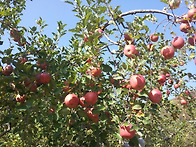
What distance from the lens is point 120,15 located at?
2.94 m

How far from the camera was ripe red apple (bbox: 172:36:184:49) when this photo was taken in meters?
2.23

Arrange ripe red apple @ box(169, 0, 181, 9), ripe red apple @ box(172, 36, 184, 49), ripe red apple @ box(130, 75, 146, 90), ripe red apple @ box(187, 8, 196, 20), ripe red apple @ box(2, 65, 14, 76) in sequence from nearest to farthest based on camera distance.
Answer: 1. ripe red apple @ box(130, 75, 146, 90)
2. ripe red apple @ box(187, 8, 196, 20)
3. ripe red apple @ box(169, 0, 181, 9)
4. ripe red apple @ box(172, 36, 184, 49)
5. ripe red apple @ box(2, 65, 14, 76)

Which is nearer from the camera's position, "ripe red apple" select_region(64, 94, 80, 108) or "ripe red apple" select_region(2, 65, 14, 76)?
"ripe red apple" select_region(64, 94, 80, 108)

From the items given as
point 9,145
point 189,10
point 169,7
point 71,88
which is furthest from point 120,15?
point 9,145

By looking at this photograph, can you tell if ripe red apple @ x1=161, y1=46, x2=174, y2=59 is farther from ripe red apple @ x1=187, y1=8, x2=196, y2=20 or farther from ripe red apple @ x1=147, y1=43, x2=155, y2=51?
ripe red apple @ x1=187, y1=8, x2=196, y2=20

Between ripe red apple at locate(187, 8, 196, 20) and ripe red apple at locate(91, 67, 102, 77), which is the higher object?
ripe red apple at locate(187, 8, 196, 20)

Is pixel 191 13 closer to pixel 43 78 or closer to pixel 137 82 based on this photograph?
pixel 137 82

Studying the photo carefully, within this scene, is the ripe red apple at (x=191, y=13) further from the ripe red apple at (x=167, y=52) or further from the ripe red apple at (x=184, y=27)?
the ripe red apple at (x=167, y=52)

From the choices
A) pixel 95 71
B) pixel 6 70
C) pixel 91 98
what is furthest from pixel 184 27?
pixel 6 70

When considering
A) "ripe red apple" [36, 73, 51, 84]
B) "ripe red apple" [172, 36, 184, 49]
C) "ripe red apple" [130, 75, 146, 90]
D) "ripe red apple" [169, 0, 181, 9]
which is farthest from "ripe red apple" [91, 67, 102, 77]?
"ripe red apple" [169, 0, 181, 9]

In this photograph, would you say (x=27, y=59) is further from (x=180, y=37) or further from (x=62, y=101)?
(x=180, y=37)

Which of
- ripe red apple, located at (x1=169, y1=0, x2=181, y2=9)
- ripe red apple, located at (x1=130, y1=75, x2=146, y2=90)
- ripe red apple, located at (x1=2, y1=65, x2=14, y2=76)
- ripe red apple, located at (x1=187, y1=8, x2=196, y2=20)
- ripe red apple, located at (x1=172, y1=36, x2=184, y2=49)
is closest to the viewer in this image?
ripe red apple, located at (x1=130, y1=75, x2=146, y2=90)

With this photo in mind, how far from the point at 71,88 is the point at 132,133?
80 centimetres

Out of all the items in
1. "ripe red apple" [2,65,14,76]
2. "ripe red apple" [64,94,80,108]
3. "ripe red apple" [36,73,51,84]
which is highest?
"ripe red apple" [2,65,14,76]
